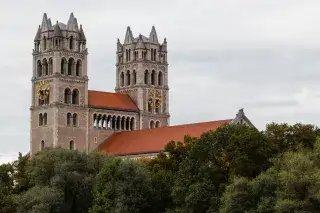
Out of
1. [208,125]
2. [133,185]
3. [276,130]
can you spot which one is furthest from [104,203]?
[208,125]

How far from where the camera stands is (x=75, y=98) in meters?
127

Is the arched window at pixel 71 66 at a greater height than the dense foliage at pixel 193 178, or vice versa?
the arched window at pixel 71 66

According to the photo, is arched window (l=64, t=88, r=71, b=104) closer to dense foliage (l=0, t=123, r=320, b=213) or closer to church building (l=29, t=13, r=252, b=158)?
church building (l=29, t=13, r=252, b=158)

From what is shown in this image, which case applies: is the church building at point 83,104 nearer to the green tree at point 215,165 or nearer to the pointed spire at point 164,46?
the pointed spire at point 164,46

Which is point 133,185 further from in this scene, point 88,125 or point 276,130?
point 88,125

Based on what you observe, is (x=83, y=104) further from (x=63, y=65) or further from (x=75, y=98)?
(x=63, y=65)

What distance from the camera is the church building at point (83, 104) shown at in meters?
124

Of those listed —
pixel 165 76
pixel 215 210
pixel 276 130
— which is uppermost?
pixel 165 76

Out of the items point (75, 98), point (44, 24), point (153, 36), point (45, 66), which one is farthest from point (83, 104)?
point (153, 36)

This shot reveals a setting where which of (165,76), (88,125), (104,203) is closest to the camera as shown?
(104,203)

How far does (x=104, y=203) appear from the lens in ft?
285

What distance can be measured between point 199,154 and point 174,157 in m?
10.6

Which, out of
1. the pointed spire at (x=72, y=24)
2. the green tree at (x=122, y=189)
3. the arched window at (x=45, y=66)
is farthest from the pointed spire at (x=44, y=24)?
the green tree at (x=122, y=189)

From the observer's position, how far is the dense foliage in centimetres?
7681
